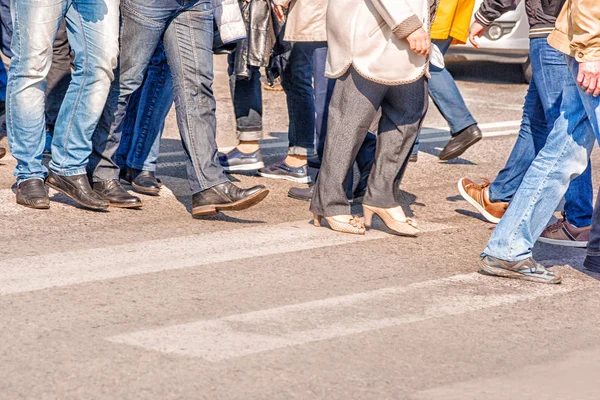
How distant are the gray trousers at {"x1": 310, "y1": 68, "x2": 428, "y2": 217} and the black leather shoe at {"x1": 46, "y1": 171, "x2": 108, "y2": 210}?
1166 mm

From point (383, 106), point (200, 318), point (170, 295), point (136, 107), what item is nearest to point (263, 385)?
point (200, 318)

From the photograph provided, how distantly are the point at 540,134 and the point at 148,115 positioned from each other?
225 cm

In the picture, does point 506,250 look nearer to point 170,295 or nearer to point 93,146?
point 170,295

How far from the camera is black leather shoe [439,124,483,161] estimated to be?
28.3 feet

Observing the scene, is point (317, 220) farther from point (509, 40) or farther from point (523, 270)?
point (509, 40)

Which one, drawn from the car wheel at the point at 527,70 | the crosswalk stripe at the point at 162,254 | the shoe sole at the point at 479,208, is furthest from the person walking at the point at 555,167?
the car wheel at the point at 527,70

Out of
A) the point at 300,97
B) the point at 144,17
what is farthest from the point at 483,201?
the point at 144,17

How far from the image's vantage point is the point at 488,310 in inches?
196

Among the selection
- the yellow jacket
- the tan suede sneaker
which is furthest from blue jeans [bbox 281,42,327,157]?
the tan suede sneaker

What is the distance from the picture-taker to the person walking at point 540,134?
629cm

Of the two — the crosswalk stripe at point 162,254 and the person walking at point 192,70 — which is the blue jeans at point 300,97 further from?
the crosswalk stripe at point 162,254

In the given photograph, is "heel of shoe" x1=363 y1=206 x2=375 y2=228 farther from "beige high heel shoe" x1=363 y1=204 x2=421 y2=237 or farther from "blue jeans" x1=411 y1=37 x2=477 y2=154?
"blue jeans" x1=411 y1=37 x2=477 y2=154

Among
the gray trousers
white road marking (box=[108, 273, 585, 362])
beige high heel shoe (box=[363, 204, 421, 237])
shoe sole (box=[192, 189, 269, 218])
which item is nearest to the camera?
white road marking (box=[108, 273, 585, 362])

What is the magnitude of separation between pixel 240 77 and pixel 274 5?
67 cm
